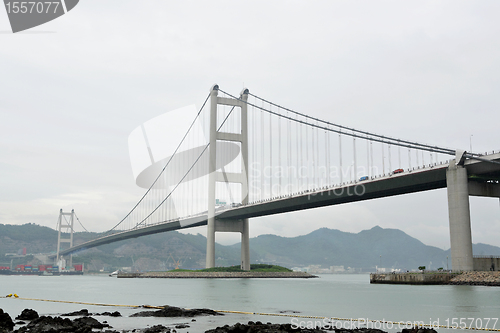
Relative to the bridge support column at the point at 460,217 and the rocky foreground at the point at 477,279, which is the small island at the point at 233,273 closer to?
the bridge support column at the point at 460,217

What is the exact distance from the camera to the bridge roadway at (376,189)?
142 ft

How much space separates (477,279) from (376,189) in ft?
43.3

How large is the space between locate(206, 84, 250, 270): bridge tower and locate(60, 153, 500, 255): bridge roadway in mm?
1681

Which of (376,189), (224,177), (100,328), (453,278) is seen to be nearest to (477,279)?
(453,278)

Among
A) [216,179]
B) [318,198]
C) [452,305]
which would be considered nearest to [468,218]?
[318,198]

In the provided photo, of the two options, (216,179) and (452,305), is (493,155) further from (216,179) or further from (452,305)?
(216,179)

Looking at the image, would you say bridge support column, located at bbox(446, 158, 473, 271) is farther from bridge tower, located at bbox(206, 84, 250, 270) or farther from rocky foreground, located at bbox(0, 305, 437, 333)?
bridge tower, located at bbox(206, 84, 250, 270)

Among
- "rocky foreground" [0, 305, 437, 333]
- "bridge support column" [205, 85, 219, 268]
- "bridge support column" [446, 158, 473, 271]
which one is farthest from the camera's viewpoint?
"bridge support column" [205, 85, 219, 268]

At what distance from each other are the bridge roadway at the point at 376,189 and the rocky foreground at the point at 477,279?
7.53 metres

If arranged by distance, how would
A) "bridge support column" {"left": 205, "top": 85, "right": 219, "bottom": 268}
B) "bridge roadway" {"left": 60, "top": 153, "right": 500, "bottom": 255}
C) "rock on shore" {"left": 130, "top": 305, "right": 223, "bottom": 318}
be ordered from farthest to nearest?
"bridge support column" {"left": 205, "top": 85, "right": 219, "bottom": 268}, "bridge roadway" {"left": 60, "top": 153, "right": 500, "bottom": 255}, "rock on shore" {"left": 130, "top": 305, "right": 223, "bottom": 318}

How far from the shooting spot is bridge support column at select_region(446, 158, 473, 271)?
4194 cm

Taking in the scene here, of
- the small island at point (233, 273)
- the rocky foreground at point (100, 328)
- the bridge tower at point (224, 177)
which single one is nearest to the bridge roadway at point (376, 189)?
the bridge tower at point (224, 177)

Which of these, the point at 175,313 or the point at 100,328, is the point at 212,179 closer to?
the point at 175,313

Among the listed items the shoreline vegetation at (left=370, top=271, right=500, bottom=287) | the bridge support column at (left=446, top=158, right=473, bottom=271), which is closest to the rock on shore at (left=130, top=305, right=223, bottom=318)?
the shoreline vegetation at (left=370, top=271, right=500, bottom=287)
